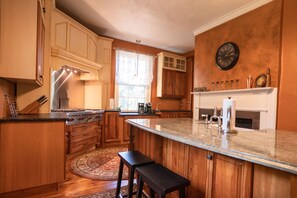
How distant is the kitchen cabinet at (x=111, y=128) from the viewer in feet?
13.1

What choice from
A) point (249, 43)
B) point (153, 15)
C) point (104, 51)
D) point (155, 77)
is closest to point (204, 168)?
point (249, 43)

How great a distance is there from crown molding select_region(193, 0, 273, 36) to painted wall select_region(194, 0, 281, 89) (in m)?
0.07

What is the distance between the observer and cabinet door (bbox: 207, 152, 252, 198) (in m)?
0.96

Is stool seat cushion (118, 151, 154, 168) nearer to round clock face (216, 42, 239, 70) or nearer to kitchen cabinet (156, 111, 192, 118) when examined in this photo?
round clock face (216, 42, 239, 70)

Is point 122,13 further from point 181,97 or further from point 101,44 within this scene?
point 181,97

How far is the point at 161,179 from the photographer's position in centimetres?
116

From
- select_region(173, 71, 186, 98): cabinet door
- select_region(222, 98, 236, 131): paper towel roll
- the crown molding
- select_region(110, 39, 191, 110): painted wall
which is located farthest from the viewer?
select_region(173, 71, 186, 98): cabinet door

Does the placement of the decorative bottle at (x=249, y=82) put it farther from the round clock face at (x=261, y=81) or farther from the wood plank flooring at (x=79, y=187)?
the wood plank flooring at (x=79, y=187)

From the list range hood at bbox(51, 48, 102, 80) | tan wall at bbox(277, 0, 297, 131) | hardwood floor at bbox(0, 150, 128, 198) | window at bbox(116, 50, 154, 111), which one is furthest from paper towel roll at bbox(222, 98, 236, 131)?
window at bbox(116, 50, 154, 111)

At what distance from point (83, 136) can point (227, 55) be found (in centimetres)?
349

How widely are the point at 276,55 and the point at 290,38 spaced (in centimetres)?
30

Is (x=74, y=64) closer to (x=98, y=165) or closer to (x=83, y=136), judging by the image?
(x=83, y=136)

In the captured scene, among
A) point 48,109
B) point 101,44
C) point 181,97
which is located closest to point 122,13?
point 101,44

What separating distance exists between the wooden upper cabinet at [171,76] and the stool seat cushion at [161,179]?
4122 millimetres
